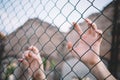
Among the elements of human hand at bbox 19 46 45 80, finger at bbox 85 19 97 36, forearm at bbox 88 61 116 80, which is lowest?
forearm at bbox 88 61 116 80

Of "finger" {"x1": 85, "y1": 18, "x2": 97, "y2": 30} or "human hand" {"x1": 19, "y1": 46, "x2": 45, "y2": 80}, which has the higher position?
"human hand" {"x1": 19, "y1": 46, "x2": 45, "y2": 80}

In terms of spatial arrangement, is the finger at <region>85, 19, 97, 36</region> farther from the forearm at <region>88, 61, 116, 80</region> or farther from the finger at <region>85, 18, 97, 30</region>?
the forearm at <region>88, 61, 116, 80</region>

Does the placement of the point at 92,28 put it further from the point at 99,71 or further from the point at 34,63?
the point at 34,63

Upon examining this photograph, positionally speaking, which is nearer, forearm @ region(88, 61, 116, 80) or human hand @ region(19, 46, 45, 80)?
forearm @ region(88, 61, 116, 80)

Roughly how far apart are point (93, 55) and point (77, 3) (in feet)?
0.99

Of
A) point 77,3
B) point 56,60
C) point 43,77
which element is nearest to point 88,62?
point 77,3

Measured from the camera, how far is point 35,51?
1.70 metres

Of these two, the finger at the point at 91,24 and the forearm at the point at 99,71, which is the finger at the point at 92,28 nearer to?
the finger at the point at 91,24

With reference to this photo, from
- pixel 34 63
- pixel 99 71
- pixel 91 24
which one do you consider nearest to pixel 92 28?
pixel 91 24

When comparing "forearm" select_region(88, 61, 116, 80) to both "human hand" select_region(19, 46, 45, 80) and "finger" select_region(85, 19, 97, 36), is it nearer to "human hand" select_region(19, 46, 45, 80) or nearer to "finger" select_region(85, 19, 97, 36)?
"finger" select_region(85, 19, 97, 36)

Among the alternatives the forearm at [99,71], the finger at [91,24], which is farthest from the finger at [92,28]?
the forearm at [99,71]

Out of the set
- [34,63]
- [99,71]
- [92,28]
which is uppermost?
[34,63]

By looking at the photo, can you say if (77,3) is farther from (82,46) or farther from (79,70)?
(79,70)

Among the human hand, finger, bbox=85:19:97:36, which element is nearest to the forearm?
finger, bbox=85:19:97:36
